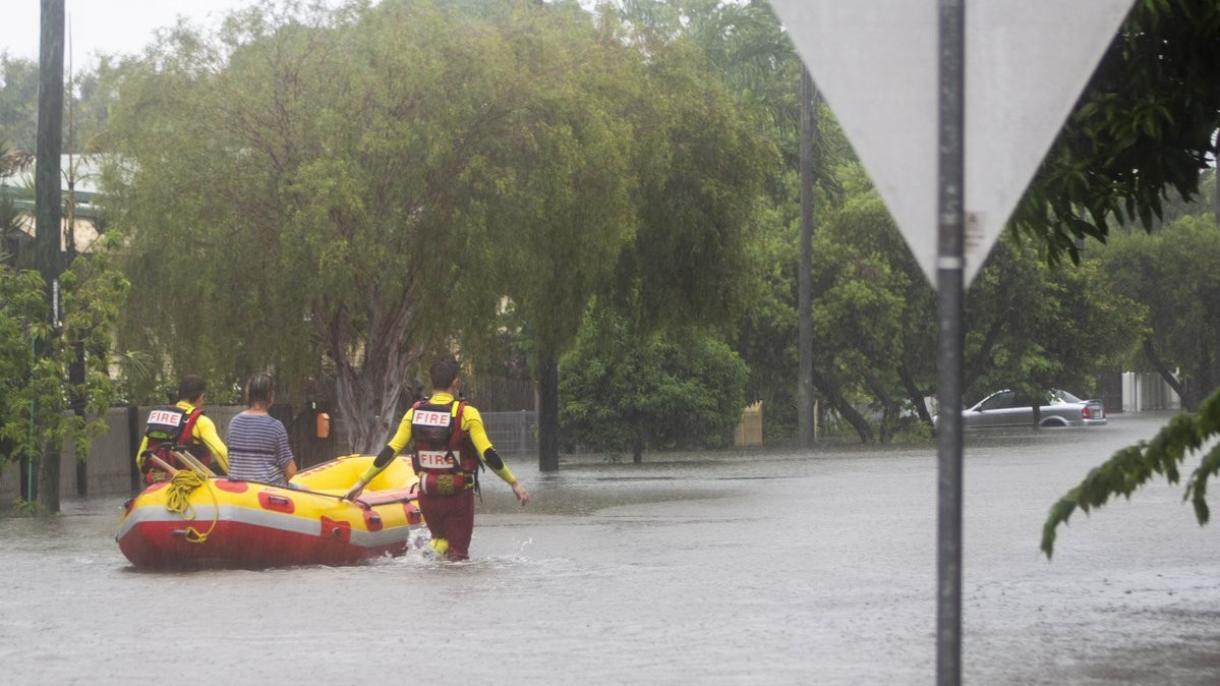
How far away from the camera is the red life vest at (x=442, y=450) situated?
14789 millimetres

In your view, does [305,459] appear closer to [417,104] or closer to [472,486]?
[417,104]

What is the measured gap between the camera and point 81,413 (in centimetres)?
2450

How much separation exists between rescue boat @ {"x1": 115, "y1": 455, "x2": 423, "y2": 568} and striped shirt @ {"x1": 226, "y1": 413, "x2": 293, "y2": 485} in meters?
0.34

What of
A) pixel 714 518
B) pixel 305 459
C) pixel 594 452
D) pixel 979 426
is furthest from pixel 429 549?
pixel 979 426

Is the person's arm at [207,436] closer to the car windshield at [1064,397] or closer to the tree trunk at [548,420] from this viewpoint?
the tree trunk at [548,420]

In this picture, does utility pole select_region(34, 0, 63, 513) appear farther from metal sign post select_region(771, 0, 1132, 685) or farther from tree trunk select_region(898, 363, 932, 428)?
tree trunk select_region(898, 363, 932, 428)

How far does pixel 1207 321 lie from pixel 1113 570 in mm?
51364

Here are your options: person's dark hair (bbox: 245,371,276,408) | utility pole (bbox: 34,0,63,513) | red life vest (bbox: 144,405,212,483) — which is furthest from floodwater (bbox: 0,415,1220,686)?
utility pole (bbox: 34,0,63,513)

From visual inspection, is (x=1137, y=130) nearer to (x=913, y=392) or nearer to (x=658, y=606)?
(x=658, y=606)

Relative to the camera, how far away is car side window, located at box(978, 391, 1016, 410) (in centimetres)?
5672

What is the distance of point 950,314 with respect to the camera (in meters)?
4.82

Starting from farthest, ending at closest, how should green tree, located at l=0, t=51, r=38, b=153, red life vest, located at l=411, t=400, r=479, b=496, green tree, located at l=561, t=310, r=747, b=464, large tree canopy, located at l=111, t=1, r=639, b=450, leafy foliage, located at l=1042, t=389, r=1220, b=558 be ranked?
1. green tree, located at l=0, t=51, r=38, b=153
2. green tree, located at l=561, t=310, r=747, b=464
3. large tree canopy, located at l=111, t=1, r=639, b=450
4. red life vest, located at l=411, t=400, r=479, b=496
5. leafy foliage, located at l=1042, t=389, r=1220, b=558

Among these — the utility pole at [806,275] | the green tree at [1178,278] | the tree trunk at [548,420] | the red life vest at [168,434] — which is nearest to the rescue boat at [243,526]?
the red life vest at [168,434]

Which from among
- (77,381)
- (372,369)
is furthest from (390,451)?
(372,369)
